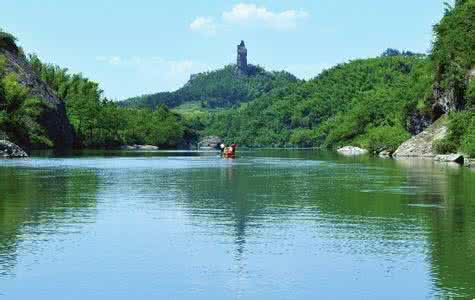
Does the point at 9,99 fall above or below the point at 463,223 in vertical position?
above

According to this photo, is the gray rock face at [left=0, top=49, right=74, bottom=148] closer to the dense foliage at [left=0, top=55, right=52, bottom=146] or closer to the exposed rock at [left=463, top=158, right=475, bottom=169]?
the dense foliage at [left=0, top=55, right=52, bottom=146]

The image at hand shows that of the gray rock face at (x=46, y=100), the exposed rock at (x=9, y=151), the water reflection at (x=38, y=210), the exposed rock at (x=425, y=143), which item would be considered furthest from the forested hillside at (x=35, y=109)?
the water reflection at (x=38, y=210)

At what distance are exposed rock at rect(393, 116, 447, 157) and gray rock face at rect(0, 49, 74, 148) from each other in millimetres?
74986

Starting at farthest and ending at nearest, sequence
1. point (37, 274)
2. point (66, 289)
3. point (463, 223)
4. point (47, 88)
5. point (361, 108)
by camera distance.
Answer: point (361, 108), point (47, 88), point (463, 223), point (37, 274), point (66, 289)

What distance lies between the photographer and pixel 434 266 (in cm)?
1956

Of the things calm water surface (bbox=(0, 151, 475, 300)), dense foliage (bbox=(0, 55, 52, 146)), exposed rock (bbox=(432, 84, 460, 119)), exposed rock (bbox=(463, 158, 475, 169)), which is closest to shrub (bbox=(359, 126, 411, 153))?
exposed rock (bbox=(432, 84, 460, 119))

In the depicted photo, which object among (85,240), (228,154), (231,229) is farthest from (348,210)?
Answer: (228,154)

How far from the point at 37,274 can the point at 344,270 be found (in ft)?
24.2

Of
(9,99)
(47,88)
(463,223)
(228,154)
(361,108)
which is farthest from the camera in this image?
(361,108)

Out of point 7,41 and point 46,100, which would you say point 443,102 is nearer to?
point 46,100

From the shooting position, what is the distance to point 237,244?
76.0ft

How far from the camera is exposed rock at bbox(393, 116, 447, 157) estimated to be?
11425 centimetres

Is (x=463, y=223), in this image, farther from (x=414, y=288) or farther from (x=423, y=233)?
(x=414, y=288)

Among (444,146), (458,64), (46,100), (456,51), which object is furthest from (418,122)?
(46,100)
